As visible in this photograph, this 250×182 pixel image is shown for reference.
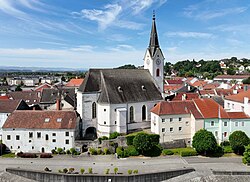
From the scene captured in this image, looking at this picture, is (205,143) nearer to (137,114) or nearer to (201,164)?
(201,164)

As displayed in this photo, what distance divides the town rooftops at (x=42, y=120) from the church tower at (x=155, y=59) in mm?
20987

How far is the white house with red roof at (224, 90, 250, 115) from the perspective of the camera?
4478cm

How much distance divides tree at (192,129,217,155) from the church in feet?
43.3

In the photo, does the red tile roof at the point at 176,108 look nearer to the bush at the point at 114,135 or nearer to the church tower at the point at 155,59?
the bush at the point at 114,135

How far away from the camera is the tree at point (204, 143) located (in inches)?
1537

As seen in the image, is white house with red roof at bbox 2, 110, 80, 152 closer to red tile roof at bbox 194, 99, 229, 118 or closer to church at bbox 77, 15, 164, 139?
church at bbox 77, 15, 164, 139

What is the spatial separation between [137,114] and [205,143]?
50.6 ft

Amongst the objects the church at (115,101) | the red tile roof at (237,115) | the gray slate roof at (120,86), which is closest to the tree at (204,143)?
the red tile roof at (237,115)

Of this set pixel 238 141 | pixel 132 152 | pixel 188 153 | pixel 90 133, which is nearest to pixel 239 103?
pixel 238 141

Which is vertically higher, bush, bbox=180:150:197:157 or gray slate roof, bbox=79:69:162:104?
gray slate roof, bbox=79:69:162:104

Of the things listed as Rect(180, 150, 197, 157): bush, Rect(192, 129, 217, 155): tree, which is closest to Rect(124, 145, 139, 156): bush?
Rect(180, 150, 197, 157): bush

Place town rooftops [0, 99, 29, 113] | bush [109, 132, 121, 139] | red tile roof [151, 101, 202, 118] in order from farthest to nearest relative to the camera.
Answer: town rooftops [0, 99, 29, 113]
bush [109, 132, 121, 139]
red tile roof [151, 101, 202, 118]

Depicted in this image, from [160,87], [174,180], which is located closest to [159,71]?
[160,87]

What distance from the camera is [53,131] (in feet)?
139
